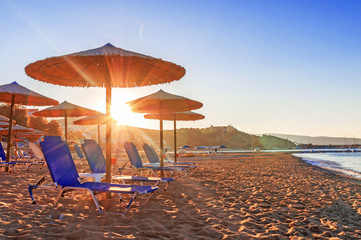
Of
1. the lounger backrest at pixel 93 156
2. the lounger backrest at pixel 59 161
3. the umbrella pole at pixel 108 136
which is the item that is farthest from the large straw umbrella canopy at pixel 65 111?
the lounger backrest at pixel 59 161

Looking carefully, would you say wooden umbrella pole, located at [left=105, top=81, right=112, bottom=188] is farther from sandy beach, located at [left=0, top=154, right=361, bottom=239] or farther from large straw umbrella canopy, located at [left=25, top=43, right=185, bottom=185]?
sandy beach, located at [left=0, top=154, right=361, bottom=239]

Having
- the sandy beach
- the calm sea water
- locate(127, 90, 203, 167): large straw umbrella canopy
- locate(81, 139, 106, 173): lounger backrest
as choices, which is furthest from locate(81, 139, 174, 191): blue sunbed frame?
the calm sea water

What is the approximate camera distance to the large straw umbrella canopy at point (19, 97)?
7.18 metres

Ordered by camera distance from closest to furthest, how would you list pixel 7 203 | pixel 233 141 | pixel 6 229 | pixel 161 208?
pixel 6 229
pixel 7 203
pixel 161 208
pixel 233 141

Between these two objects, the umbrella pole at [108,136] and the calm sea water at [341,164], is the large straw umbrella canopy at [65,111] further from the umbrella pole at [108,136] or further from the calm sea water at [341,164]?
the calm sea water at [341,164]

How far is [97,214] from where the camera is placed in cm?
361

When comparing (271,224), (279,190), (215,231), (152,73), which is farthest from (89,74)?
(279,190)

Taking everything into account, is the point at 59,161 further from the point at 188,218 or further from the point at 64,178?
the point at 188,218

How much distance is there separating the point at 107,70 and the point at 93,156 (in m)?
1.75

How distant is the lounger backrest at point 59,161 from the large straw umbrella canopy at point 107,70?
1.83 feet

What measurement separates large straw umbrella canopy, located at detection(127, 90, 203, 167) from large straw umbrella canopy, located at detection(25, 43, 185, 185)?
1542 millimetres

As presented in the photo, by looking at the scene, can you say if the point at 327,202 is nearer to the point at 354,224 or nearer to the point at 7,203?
the point at 354,224

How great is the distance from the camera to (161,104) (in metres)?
7.73

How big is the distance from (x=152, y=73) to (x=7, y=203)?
2.85 meters
